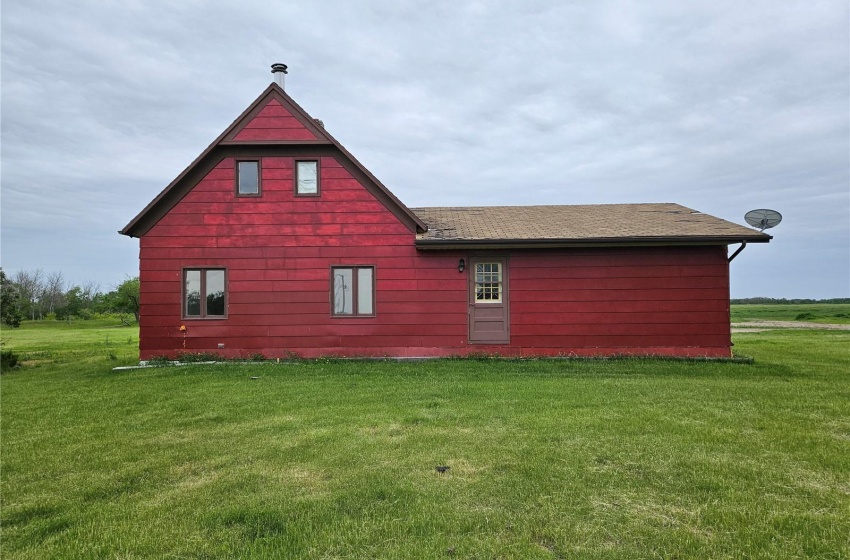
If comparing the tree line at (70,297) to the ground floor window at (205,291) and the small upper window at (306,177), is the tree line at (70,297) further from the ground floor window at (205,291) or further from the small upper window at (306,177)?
the small upper window at (306,177)

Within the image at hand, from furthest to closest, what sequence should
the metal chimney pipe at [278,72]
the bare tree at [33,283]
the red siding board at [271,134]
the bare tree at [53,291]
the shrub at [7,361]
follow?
the bare tree at [53,291] < the bare tree at [33,283] < the metal chimney pipe at [278,72] < the shrub at [7,361] < the red siding board at [271,134]

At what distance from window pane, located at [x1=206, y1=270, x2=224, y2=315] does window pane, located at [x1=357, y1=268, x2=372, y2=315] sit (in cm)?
334

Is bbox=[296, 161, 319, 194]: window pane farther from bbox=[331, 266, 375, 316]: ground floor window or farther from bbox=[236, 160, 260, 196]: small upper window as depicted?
bbox=[331, 266, 375, 316]: ground floor window

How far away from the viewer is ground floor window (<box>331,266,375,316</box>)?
12.4 metres

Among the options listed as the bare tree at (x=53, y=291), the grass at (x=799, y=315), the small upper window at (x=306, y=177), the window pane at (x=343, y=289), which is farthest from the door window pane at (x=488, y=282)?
the bare tree at (x=53, y=291)

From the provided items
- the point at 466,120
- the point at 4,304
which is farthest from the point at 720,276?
the point at 466,120

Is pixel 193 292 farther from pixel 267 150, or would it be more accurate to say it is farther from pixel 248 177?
pixel 267 150

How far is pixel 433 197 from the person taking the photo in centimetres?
4709

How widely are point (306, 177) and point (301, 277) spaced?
2449mm

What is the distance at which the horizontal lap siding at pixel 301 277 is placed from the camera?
12.3 m

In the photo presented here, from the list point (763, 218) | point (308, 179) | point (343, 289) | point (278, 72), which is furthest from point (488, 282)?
point (278, 72)

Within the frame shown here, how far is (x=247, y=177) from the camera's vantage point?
1252cm

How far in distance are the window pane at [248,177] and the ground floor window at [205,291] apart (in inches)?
81.0

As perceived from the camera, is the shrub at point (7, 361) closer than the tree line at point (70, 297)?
Yes
